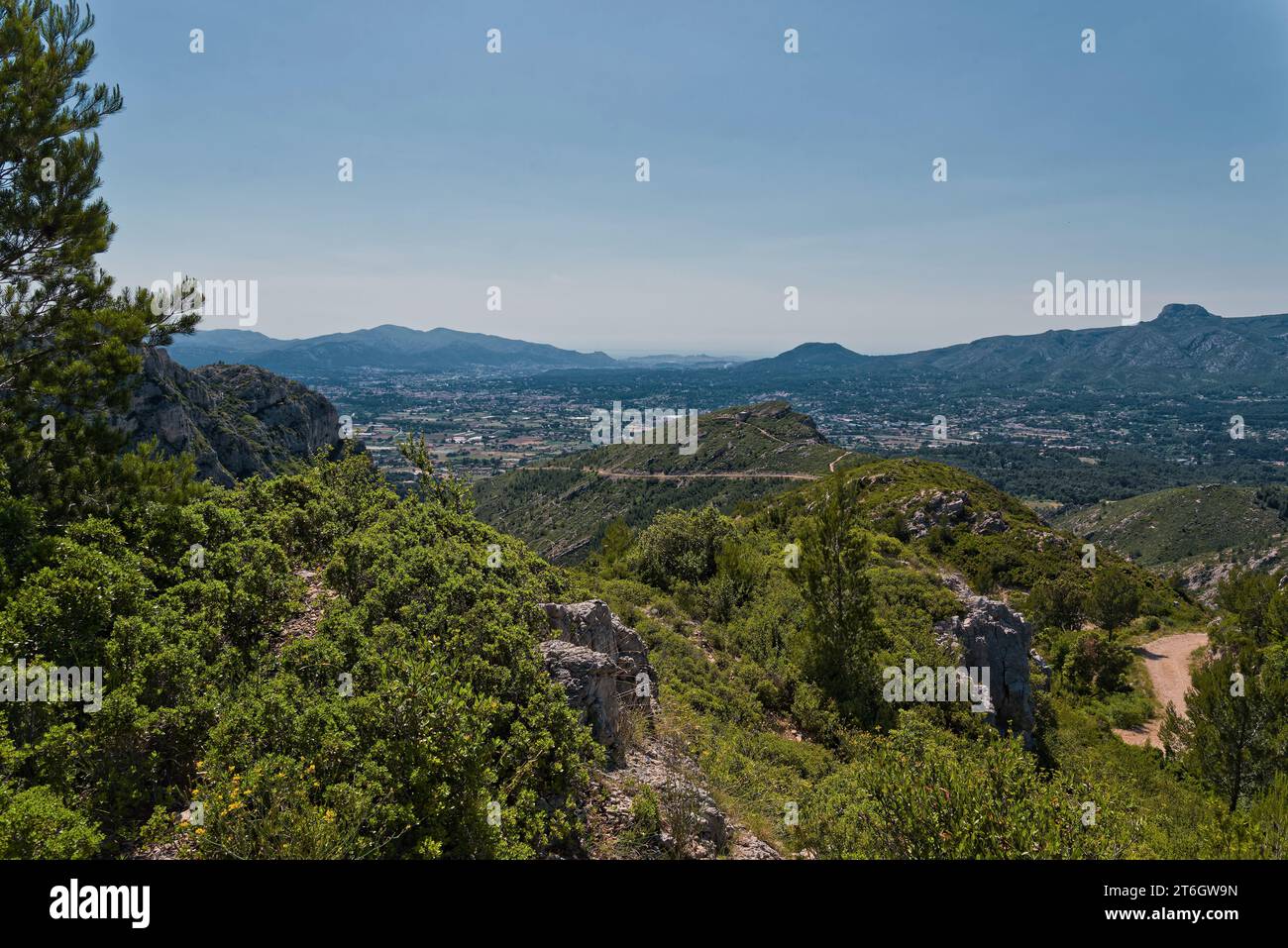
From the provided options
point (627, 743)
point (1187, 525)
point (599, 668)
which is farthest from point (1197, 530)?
point (599, 668)

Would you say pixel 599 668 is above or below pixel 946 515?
above

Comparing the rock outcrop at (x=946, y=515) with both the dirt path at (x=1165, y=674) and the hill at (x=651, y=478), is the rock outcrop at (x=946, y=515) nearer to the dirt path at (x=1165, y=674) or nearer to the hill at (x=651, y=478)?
the dirt path at (x=1165, y=674)

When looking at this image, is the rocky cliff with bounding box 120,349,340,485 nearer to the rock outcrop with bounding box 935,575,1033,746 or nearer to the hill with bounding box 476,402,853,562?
the hill with bounding box 476,402,853,562

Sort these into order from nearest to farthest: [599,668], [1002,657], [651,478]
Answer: [599,668], [1002,657], [651,478]

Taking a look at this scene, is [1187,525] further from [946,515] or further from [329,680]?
[329,680]

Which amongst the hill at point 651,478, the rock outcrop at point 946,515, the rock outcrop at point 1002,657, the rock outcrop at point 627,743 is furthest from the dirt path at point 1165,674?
the hill at point 651,478
